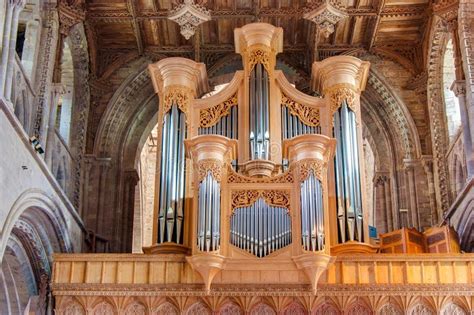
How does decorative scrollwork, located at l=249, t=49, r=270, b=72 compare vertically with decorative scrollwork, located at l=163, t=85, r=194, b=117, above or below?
above

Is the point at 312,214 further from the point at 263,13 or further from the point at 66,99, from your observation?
the point at 66,99

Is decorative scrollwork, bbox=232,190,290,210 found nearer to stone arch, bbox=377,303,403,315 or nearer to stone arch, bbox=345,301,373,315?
stone arch, bbox=345,301,373,315

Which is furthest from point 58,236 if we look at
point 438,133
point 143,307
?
point 438,133

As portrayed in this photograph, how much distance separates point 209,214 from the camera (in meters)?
16.2

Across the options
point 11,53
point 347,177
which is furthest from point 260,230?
point 11,53

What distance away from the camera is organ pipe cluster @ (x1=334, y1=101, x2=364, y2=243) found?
55.6 feet

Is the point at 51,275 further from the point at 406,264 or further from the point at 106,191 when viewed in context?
the point at 406,264

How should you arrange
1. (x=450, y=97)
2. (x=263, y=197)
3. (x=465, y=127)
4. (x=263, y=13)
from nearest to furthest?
(x=263, y=197) → (x=465, y=127) → (x=450, y=97) → (x=263, y=13)

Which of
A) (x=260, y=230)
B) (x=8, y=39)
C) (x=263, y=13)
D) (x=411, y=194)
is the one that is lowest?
(x=260, y=230)

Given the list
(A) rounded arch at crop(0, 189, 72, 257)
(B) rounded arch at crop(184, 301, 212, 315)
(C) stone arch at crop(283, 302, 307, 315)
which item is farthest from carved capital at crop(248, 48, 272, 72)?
(B) rounded arch at crop(184, 301, 212, 315)

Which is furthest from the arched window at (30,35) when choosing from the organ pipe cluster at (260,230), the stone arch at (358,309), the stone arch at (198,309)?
the stone arch at (358,309)

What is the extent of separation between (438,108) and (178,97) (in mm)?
7145

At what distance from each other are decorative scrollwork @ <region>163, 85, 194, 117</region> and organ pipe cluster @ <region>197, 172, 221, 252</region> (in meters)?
3.05

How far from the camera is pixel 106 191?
22250mm
